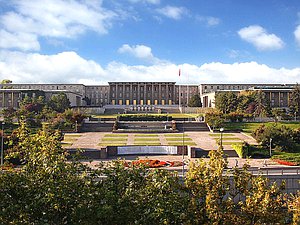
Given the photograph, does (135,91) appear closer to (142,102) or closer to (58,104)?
(142,102)

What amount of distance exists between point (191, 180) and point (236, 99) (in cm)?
6576

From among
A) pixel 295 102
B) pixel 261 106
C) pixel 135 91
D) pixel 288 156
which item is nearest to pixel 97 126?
pixel 288 156

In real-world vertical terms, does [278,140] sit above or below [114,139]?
above

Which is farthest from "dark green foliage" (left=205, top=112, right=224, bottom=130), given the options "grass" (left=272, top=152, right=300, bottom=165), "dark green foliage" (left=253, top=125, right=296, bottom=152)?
"grass" (left=272, top=152, right=300, bottom=165)

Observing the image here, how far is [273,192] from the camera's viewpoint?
11.0m

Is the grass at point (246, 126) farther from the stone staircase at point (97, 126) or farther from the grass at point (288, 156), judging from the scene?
the stone staircase at point (97, 126)

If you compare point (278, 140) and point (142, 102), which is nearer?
point (278, 140)

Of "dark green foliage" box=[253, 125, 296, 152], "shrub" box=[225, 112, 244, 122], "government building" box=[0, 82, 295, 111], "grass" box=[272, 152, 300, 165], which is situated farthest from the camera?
"government building" box=[0, 82, 295, 111]

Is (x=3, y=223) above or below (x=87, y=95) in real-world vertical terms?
below

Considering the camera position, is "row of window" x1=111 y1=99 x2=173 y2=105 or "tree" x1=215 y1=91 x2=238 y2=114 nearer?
"tree" x1=215 y1=91 x2=238 y2=114

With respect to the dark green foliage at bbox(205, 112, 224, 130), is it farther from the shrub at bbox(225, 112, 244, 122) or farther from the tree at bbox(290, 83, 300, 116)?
the tree at bbox(290, 83, 300, 116)

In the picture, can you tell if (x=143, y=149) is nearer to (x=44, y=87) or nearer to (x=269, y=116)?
(x=269, y=116)

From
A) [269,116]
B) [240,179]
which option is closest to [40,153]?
[240,179]

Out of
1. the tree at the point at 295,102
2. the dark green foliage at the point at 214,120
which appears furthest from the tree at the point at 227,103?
the dark green foliage at the point at 214,120
